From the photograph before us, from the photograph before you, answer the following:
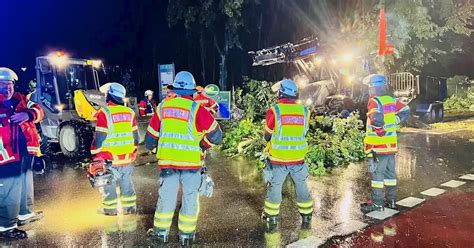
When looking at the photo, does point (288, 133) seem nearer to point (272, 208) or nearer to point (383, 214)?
point (272, 208)

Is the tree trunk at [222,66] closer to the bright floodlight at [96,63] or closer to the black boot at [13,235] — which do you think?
the bright floodlight at [96,63]

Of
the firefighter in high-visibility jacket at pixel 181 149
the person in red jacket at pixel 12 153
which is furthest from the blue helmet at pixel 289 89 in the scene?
the person in red jacket at pixel 12 153

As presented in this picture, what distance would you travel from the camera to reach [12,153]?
494cm

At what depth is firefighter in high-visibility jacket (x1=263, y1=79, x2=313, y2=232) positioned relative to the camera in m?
4.91

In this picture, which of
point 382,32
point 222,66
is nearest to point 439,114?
point 382,32

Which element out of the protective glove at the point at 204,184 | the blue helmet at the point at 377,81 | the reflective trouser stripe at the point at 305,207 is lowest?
the reflective trouser stripe at the point at 305,207

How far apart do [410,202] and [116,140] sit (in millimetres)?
4522

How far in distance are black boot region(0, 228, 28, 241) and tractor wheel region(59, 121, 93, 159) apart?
487 centimetres

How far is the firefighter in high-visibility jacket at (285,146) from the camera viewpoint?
4914 millimetres

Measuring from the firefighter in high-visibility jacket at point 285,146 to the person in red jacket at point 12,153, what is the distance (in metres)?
3.22

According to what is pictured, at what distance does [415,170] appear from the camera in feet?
26.6

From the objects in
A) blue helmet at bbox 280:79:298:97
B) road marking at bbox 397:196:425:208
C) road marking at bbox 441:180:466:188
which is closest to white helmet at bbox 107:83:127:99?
blue helmet at bbox 280:79:298:97

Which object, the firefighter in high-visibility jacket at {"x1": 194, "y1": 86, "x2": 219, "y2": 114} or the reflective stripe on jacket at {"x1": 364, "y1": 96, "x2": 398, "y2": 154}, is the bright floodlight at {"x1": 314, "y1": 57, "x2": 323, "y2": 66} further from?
Answer: the reflective stripe on jacket at {"x1": 364, "y1": 96, "x2": 398, "y2": 154}

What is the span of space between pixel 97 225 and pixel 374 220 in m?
3.77
